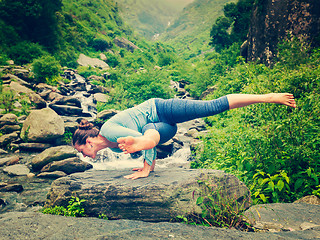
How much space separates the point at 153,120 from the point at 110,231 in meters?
1.71

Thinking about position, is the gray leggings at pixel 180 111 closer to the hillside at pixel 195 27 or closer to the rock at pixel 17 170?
the rock at pixel 17 170

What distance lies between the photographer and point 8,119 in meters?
10.8

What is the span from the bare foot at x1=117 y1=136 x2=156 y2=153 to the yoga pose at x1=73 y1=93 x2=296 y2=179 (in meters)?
0.01

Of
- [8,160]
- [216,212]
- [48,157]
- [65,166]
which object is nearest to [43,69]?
[8,160]

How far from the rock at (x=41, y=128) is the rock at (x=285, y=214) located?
9.52 meters

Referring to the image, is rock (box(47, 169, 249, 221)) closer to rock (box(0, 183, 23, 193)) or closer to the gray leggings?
the gray leggings

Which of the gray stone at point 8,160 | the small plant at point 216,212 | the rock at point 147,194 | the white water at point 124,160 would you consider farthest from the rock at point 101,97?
the small plant at point 216,212

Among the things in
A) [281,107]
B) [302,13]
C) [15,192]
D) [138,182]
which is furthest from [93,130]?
[302,13]

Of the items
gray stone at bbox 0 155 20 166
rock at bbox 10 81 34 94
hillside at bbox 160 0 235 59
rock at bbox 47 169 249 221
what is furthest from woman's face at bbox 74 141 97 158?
hillside at bbox 160 0 235 59

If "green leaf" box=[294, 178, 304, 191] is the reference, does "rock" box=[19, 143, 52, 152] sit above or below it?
below

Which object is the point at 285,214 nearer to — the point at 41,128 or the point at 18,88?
the point at 41,128

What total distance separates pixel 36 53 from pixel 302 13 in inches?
930

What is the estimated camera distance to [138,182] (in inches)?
133

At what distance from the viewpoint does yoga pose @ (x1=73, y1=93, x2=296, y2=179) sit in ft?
10.4
